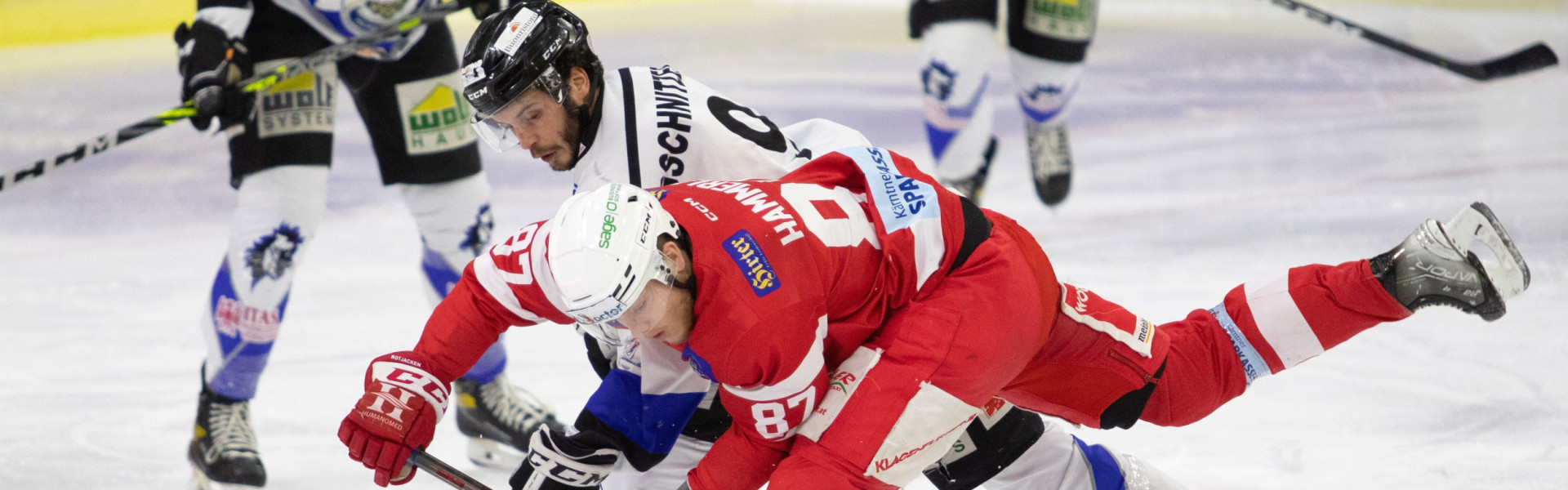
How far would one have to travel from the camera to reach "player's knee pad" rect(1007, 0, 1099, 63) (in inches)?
158

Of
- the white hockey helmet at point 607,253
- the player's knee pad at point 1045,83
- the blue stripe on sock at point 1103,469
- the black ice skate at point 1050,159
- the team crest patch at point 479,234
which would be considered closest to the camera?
the white hockey helmet at point 607,253

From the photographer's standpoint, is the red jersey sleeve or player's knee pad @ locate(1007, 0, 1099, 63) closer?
the red jersey sleeve

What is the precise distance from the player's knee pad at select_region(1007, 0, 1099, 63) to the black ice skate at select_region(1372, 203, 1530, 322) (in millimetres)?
2070

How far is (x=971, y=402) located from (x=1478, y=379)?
6.00 feet

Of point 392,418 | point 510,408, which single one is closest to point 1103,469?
point 392,418

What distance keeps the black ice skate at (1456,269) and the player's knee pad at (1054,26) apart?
207cm

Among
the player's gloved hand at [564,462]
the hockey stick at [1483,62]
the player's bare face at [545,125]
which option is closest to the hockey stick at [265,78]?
the player's bare face at [545,125]

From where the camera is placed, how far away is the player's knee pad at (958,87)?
3773mm

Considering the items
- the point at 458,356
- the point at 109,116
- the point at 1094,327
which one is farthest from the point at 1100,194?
the point at 109,116

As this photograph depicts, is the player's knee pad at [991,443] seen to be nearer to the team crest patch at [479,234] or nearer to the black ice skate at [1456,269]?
the black ice skate at [1456,269]

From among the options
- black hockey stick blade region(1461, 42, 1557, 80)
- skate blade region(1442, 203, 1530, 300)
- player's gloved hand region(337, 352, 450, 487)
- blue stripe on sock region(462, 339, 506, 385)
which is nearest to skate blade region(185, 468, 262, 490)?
blue stripe on sock region(462, 339, 506, 385)

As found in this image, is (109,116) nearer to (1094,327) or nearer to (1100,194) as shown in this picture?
(1100,194)

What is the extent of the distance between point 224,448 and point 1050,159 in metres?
2.74

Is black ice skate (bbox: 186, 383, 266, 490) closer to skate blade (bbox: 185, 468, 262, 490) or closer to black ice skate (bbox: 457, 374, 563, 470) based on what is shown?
skate blade (bbox: 185, 468, 262, 490)
